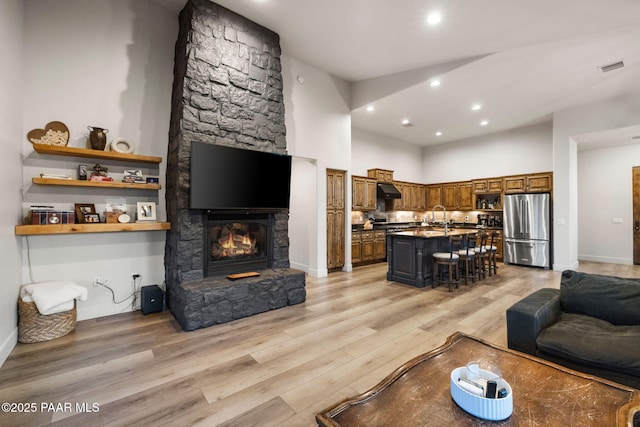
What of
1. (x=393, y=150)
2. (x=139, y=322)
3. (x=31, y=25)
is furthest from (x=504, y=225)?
(x=31, y=25)

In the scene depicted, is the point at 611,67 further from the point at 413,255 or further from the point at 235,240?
the point at 235,240

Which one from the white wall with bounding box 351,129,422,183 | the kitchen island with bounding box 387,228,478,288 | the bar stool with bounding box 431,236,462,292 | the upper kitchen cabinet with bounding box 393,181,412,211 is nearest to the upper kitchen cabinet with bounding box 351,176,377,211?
the white wall with bounding box 351,129,422,183

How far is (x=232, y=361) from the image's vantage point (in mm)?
2600

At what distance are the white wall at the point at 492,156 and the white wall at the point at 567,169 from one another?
2.79ft

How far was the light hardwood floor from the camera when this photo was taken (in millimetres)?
1952

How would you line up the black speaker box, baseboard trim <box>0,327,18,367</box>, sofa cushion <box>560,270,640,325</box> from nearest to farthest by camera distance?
1. sofa cushion <box>560,270,640,325</box>
2. baseboard trim <box>0,327,18,367</box>
3. the black speaker box

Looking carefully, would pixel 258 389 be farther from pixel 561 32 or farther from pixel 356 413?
pixel 561 32

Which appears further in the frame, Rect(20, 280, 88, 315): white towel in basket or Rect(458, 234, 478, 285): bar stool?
Rect(458, 234, 478, 285): bar stool

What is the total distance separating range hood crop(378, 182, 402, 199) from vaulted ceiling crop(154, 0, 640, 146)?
2.01m

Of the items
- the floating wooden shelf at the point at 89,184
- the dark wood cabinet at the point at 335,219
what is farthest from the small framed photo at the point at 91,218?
the dark wood cabinet at the point at 335,219

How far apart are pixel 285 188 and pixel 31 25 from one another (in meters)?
3.44

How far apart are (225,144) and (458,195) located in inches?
297

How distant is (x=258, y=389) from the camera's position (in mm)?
2186

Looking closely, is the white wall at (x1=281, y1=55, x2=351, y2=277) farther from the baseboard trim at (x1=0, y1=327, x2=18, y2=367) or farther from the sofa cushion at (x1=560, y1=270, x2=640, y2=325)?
the baseboard trim at (x1=0, y1=327, x2=18, y2=367)
